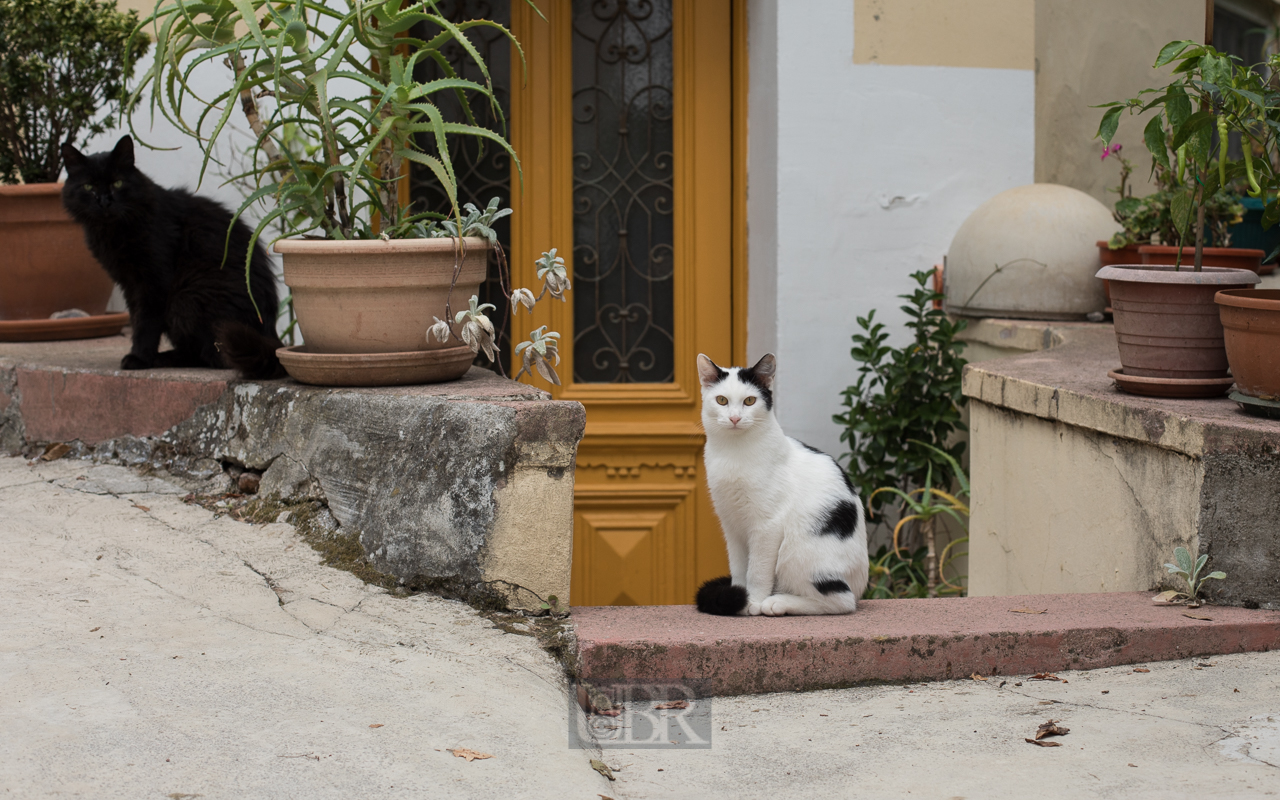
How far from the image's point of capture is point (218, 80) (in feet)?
13.4

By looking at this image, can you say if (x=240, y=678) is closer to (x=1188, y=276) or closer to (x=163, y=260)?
(x=163, y=260)

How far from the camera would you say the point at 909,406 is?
4117 mm

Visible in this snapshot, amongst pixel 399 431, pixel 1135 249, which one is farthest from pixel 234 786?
pixel 1135 249

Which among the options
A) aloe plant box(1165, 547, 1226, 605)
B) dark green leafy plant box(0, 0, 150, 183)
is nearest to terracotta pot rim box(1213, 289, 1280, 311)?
aloe plant box(1165, 547, 1226, 605)

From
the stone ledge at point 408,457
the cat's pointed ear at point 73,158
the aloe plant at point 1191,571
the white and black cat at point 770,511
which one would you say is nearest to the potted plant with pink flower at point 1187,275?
the aloe plant at point 1191,571

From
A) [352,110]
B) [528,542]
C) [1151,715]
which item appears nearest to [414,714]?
[528,542]

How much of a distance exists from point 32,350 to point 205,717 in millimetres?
2499

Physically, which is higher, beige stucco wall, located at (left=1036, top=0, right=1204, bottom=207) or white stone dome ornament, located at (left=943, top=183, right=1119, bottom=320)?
beige stucco wall, located at (left=1036, top=0, right=1204, bottom=207)

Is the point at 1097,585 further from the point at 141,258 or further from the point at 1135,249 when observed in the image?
the point at 141,258

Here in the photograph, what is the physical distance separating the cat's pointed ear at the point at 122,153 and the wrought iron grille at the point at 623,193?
194 cm

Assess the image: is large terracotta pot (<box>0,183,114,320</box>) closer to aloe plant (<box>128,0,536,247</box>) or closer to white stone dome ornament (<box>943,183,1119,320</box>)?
aloe plant (<box>128,0,536,247</box>)

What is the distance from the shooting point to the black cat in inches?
118

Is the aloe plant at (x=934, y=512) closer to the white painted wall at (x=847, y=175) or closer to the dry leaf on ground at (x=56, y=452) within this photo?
the white painted wall at (x=847, y=175)

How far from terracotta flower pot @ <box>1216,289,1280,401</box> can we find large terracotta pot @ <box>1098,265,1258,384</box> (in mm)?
109
